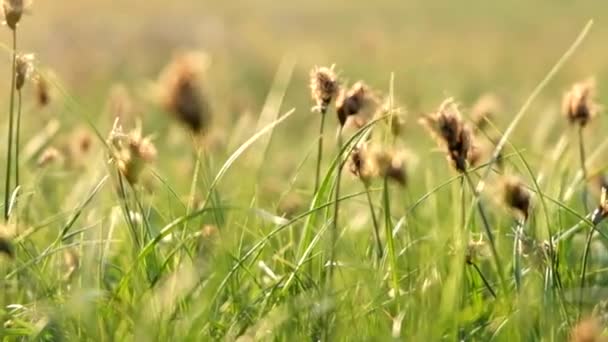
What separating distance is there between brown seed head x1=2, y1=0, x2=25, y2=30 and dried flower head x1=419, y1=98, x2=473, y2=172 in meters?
0.62

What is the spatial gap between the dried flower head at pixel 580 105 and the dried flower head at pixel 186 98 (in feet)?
3.03

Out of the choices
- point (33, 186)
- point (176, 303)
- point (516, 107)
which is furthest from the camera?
point (516, 107)

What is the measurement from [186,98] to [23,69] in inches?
24.4

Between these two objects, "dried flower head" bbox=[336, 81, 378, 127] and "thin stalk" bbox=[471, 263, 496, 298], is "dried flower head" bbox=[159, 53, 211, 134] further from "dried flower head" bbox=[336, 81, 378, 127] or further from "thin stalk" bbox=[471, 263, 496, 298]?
"thin stalk" bbox=[471, 263, 496, 298]

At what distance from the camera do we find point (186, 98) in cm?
129

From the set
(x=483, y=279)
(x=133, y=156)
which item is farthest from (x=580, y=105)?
(x=133, y=156)

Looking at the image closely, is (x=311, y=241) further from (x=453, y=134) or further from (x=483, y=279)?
(x=453, y=134)

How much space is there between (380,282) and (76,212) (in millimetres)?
482

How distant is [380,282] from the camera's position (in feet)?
5.71

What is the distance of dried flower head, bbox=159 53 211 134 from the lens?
49.8 inches

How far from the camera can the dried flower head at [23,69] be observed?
5.97ft

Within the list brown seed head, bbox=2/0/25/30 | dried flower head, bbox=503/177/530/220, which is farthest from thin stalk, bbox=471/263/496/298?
brown seed head, bbox=2/0/25/30

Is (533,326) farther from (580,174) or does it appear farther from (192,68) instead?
(580,174)

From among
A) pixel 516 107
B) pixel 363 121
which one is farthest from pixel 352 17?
pixel 363 121
